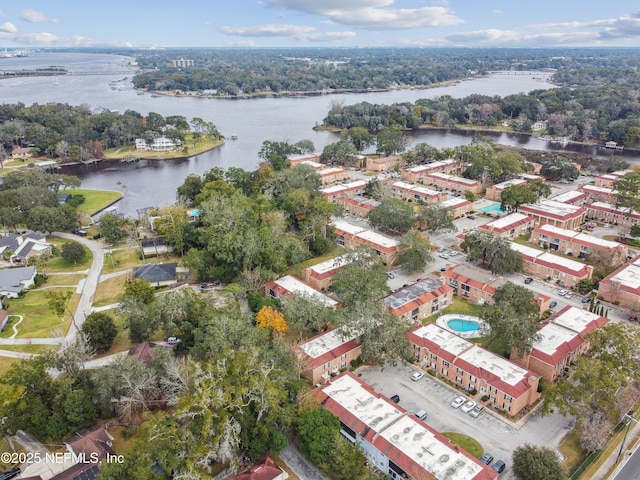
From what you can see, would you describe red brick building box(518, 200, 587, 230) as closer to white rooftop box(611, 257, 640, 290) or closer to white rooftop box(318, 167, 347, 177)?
white rooftop box(611, 257, 640, 290)

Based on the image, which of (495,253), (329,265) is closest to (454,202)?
(495,253)

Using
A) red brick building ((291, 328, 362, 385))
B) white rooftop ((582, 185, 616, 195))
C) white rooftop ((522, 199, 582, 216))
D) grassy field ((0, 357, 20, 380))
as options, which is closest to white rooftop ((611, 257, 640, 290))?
white rooftop ((522, 199, 582, 216))

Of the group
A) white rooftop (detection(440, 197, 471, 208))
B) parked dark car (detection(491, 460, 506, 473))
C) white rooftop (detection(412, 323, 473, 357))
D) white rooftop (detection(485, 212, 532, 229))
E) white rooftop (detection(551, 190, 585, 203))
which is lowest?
parked dark car (detection(491, 460, 506, 473))

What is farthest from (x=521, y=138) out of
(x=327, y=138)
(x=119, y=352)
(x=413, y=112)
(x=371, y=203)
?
(x=119, y=352)

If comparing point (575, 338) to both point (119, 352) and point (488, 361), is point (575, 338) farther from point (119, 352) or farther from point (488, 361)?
point (119, 352)

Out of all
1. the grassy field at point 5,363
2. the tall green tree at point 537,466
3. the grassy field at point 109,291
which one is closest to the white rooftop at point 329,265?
the grassy field at point 109,291

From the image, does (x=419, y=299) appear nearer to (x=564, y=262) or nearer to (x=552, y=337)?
(x=552, y=337)
